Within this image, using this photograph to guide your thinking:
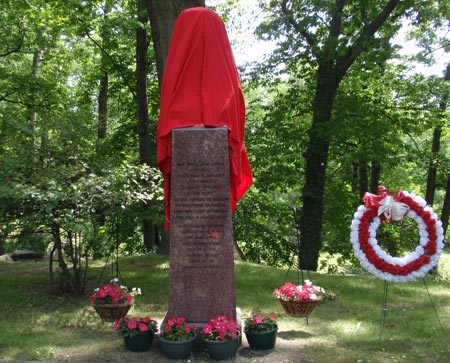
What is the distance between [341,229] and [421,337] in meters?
11.2

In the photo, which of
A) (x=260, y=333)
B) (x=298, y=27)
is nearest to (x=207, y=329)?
(x=260, y=333)

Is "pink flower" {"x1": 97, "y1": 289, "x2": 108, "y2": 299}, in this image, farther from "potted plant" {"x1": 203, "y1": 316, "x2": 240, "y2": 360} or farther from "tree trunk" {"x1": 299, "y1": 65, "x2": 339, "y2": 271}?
"tree trunk" {"x1": 299, "y1": 65, "x2": 339, "y2": 271}

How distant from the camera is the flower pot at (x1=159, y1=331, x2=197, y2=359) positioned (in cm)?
461

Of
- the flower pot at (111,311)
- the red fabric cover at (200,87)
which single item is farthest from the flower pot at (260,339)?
the red fabric cover at (200,87)

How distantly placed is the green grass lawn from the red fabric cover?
1944 mm

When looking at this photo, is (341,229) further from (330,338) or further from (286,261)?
(330,338)

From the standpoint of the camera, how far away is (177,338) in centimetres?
471

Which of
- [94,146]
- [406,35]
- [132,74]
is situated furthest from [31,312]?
[406,35]

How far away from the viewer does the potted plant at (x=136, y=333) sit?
4.82m

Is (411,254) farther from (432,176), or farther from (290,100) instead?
(432,176)

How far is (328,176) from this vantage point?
1750 cm

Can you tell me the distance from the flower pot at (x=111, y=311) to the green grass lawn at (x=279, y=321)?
23 centimetres

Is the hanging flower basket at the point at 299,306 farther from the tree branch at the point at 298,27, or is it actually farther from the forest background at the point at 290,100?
the tree branch at the point at 298,27

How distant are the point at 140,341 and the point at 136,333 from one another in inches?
4.2
